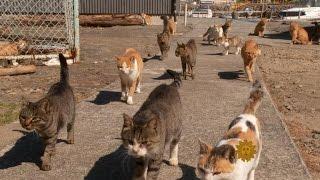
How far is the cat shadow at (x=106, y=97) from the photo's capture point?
9.17 meters

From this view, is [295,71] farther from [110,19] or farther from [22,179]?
[110,19]

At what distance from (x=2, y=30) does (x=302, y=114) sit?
48.2 feet

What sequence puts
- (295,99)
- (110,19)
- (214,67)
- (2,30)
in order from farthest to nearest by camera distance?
(110,19), (2,30), (214,67), (295,99)

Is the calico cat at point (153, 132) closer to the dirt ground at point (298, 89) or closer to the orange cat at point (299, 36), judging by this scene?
the dirt ground at point (298, 89)

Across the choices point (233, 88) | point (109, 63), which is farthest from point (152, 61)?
point (233, 88)

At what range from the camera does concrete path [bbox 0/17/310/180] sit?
5695 millimetres

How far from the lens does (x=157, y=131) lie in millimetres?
4605

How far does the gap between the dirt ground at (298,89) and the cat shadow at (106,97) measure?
3692 mm

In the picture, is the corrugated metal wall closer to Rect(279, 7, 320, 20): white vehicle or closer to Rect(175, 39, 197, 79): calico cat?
Rect(279, 7, 320, 20): white vehicle

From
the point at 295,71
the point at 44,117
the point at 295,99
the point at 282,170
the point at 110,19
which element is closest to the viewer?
the point at 44,117

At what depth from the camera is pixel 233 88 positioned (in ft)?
35.4

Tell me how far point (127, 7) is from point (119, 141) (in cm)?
2410

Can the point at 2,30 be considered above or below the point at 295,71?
above

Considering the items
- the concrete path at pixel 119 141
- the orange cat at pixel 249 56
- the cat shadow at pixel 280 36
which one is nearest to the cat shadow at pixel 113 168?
the concrete path at pixel 119 141
